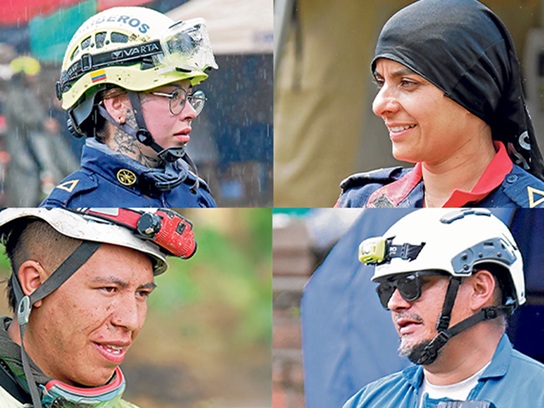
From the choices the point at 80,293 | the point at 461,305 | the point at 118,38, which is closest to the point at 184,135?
the point at 118,38

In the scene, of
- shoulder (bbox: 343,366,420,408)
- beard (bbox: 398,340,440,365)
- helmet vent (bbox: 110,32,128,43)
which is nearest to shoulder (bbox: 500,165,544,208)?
beard (bbox: 398,340,440,365)

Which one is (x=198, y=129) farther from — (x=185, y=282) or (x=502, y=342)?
(x=502, y=342)

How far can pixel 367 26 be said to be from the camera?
13.9ft

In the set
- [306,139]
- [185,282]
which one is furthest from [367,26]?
[185,282]

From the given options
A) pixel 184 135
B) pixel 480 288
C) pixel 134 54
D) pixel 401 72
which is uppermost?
pixel 134 54

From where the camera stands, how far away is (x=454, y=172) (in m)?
4.17

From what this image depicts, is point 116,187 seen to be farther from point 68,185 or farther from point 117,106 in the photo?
point 117,106

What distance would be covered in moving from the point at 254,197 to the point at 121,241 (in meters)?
0.53

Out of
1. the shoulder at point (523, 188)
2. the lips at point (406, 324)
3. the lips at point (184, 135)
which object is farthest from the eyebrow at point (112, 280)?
the shoulder at point (523, 188)

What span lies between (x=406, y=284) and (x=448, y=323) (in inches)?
8.1

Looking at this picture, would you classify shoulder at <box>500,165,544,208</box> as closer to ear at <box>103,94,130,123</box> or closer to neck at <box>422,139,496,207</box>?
neck at <box>422,139,496,207</box>

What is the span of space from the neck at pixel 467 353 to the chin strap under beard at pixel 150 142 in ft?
3.88

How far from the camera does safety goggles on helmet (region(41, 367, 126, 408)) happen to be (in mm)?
4184

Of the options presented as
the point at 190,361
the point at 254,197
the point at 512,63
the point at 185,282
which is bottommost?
the point at 190,361
